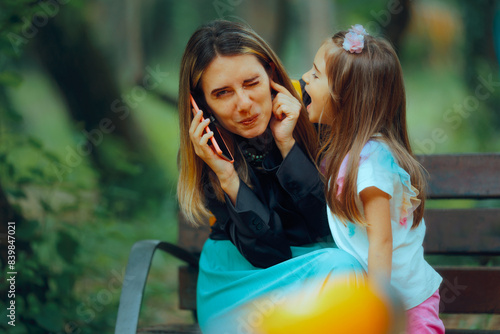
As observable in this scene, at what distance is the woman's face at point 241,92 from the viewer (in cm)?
217

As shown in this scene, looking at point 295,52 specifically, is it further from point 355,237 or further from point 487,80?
point 355,237

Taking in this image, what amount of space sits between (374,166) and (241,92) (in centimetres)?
60

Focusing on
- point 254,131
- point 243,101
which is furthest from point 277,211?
point 243,101

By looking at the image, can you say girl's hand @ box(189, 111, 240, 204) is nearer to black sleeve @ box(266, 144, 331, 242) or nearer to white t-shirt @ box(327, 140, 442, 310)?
black sleeve @ box(266, 144, 331, 242)

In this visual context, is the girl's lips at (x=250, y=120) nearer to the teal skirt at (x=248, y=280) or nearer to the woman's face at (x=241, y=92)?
the woman's face at (x=241, y=92)

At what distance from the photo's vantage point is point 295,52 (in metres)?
3.86

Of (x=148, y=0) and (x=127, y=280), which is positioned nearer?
(x=127, y=280)

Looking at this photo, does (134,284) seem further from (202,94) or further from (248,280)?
(202,94)

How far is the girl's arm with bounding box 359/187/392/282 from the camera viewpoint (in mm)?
1817

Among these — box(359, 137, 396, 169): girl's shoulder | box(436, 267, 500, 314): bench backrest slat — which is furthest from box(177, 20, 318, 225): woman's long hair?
box(436, 267, 500, 314): bench backrest slat

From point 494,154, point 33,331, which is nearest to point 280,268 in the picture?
point 494,154

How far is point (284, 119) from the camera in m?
2.23

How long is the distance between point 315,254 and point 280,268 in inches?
5.3

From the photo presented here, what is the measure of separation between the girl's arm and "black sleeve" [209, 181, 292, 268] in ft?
1.49
